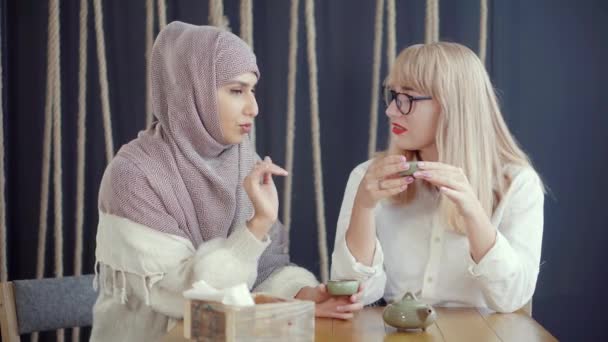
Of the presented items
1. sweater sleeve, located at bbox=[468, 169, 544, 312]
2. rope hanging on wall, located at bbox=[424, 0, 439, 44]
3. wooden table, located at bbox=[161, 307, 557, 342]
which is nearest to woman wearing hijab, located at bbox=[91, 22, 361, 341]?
wooden table, located at bbox=[161, 307, 557, 342]

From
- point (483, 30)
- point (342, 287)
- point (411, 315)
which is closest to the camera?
point (411, 315)

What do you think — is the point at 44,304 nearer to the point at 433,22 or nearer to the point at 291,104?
the point at 291,104

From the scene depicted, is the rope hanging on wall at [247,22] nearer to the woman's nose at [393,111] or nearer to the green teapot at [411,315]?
the woman's nose at [393,111]

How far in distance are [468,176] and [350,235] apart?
Result: 35 centimetres

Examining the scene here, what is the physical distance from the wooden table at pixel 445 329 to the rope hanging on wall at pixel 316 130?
66cm

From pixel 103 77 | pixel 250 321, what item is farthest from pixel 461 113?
pixel 103 77

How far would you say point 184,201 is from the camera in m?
2.19

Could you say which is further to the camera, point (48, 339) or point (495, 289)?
point (48, 339)

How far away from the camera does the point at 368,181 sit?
2.01m

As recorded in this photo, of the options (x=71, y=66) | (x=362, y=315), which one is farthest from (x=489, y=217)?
(x=71, y=66)

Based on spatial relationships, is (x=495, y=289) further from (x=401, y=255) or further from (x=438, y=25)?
(x=438, y=25)

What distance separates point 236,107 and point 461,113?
23.1 inches

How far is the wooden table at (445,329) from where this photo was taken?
5.63ft

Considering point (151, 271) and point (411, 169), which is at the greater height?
point (411, 169)
